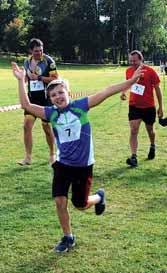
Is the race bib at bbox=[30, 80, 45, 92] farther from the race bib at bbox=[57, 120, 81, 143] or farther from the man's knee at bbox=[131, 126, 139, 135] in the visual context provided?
the race bib at bbox=[57, 120, 81, 143]

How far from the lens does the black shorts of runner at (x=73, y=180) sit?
470 cm

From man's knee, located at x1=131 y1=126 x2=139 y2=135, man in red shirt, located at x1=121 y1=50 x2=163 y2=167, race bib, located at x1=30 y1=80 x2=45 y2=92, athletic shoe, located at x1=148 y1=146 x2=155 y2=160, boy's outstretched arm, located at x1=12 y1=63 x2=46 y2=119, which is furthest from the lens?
athletic shoe, located at x1=148 y1=146 x2=155 y2=160

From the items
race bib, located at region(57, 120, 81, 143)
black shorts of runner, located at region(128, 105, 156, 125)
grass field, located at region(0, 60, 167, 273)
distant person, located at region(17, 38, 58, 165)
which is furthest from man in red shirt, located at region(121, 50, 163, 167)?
race bib, located at region(57, 120, 81, 143)

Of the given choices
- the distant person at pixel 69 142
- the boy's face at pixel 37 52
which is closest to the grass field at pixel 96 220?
the distant person at pixel 69 142

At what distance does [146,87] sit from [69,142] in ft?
13.1

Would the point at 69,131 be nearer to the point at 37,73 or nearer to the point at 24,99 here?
the point at 24,99

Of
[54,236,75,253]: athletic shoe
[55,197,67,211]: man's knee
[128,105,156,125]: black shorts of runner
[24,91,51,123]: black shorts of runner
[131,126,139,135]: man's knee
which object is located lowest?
[54,236,75,253]: athletic shoe

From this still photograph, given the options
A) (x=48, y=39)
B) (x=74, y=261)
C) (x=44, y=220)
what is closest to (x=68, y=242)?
(x=74, y=261)

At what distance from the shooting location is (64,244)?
475cm

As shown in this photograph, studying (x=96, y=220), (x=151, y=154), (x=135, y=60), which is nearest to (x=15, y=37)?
(x=151, y=154)

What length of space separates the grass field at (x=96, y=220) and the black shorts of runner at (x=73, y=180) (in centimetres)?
53

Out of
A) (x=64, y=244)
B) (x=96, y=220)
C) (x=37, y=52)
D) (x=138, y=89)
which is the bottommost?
(x=96, y=220)

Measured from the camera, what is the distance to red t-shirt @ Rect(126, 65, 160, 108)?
27.3ft

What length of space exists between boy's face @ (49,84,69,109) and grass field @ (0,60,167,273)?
1413mm
